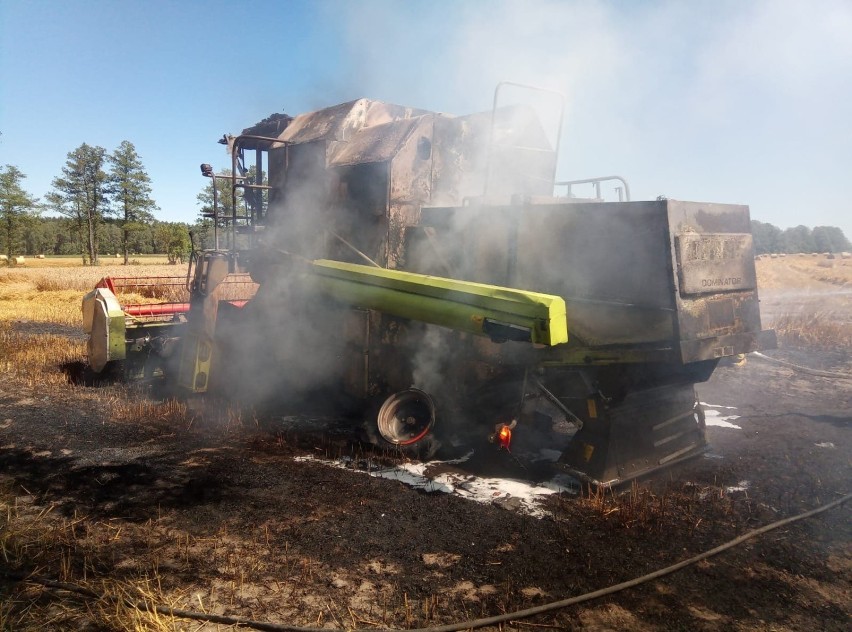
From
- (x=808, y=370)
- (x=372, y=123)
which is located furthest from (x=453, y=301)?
(x=808, y=370)

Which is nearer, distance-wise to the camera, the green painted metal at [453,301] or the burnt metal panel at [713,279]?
the green painted metal at [453,301]

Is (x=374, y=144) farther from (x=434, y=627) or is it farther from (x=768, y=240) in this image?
(x=768, y=240)

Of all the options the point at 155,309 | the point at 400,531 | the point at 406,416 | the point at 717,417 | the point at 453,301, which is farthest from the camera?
Answer: the point at 155,309

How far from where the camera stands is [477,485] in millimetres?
5043

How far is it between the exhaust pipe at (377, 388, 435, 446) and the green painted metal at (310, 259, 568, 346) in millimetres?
1012

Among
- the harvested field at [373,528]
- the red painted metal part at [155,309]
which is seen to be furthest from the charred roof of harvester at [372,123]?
the harvested field at [373,528]

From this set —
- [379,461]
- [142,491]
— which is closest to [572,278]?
[379,461]

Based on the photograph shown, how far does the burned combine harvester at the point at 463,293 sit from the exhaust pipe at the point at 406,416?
0.02 meters

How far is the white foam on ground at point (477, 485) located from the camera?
4688 mm

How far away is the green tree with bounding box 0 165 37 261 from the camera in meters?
39.3

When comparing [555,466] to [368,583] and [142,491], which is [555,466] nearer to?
[368,583]

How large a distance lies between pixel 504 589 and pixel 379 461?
249 cm

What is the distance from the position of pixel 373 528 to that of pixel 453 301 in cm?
210

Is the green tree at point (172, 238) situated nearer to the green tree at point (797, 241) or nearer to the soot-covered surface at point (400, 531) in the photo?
the green tree at point (797, 241)
